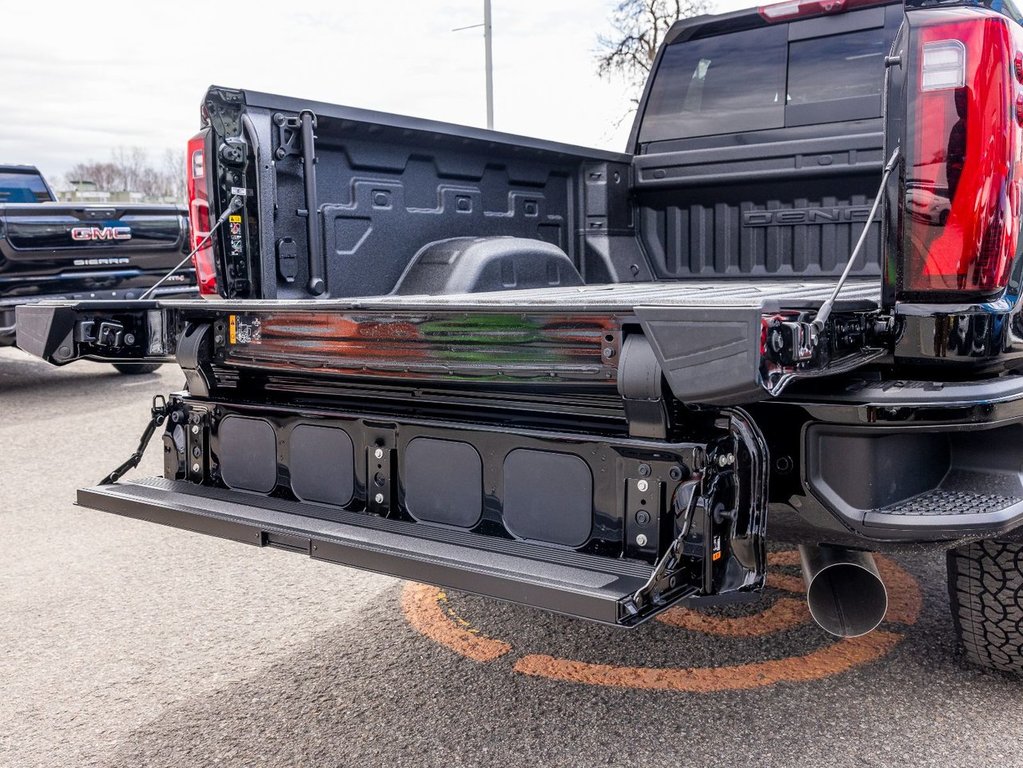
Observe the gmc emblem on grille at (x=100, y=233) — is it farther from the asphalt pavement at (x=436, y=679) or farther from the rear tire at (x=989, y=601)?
the rear tire at (x=989, y=601)

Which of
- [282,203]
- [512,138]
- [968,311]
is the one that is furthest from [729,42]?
[968,311]

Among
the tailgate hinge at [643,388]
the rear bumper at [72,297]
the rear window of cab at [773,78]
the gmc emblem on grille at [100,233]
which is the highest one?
the rear window of cab at [773,78]

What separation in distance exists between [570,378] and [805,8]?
9.64ft

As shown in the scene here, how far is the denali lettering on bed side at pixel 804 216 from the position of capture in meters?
4.15

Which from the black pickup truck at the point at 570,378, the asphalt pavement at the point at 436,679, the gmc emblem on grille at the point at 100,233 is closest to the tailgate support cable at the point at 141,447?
the black pickup truck at the point at 570,378

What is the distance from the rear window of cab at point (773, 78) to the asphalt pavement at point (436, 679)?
207cm

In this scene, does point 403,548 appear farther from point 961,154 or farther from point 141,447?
point 961,154

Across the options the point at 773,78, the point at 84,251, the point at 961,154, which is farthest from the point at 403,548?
the point at 84,251

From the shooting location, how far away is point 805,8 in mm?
4359

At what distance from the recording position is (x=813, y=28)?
439cm

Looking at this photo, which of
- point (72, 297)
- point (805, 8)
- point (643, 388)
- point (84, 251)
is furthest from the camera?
point (72, 297)

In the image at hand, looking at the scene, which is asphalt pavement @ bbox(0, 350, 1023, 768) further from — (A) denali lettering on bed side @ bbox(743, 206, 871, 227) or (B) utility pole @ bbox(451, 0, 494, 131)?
(B) utility pole @ bbox(451, 0, 494, 131)

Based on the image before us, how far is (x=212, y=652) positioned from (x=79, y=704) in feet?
1.51

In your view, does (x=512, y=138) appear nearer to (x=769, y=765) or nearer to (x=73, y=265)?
(x=769, y=765)
